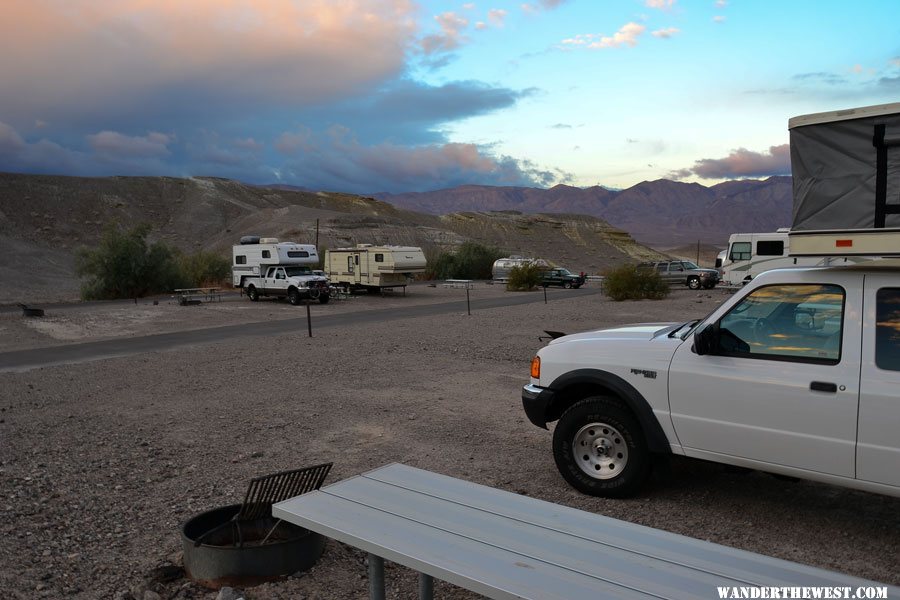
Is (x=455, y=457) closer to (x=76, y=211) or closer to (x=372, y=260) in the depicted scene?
(x=372, y=260)

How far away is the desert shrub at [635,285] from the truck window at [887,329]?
2688 cm

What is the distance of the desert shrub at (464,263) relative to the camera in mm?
54722

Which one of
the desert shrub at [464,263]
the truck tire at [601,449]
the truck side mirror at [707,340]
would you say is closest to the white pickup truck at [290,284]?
the desert shrub at [464,263]

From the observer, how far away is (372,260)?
34688 millimetres

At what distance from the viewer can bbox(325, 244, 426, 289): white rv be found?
34125 mm

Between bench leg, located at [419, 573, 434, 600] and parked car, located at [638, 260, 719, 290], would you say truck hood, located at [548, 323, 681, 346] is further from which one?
parked car, located at [638, 260, 719, 290]

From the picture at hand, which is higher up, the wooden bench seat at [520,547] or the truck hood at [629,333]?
the truck hood at [629,333]

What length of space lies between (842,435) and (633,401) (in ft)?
4.34

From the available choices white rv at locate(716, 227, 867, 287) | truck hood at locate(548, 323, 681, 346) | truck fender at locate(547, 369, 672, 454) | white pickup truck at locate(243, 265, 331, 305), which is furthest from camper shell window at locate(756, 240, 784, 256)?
truck fender at locate(547, 369, 672, 454)

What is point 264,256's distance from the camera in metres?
32.4

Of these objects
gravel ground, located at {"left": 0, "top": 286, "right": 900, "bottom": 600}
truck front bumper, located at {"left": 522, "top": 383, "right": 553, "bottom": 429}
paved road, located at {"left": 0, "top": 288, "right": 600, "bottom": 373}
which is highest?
truck front bumper, located at {"left": 522, "top": 383, "right": 553, "bottom": 429}

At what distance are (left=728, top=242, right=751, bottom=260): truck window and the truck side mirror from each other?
30.5 meters

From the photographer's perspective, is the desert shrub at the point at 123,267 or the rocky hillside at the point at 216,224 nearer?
the desert shrub at the point at 123,267

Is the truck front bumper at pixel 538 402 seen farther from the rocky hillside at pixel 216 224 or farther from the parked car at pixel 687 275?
the rocky hillside at pixel 216 224
